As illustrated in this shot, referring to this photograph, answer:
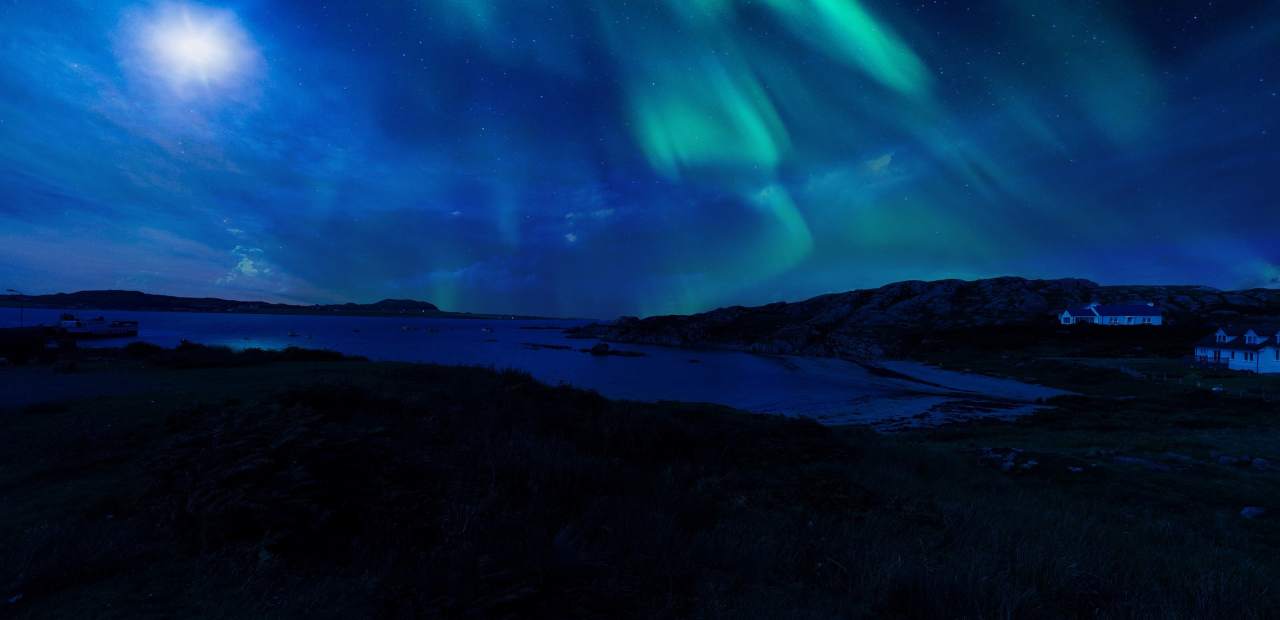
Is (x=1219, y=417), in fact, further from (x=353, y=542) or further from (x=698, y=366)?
(x=698, y=366)

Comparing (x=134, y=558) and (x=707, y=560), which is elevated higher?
(x=134, y=558)

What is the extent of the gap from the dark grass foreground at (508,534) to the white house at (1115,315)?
428ft

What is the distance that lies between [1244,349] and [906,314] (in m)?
83.6

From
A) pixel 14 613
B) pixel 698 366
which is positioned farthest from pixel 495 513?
pixel 698 366

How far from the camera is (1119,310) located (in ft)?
346

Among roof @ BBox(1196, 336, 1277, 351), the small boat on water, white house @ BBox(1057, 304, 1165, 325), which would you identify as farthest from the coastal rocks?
white house @ BBox(1057, 304, 1165, 325)

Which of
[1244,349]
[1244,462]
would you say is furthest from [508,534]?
[1244,349]

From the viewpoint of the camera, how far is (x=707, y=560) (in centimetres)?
549

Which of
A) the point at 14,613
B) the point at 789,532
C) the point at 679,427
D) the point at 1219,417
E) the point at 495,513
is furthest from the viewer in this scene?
the point at 1219,417

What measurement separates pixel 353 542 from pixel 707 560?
12.8 ft

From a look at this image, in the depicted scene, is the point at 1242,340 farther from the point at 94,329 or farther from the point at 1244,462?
the point at 94,329

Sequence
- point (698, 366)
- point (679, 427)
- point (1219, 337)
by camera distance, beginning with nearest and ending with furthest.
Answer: point (679, 427) → point (1219, 337) → point (698, 366)

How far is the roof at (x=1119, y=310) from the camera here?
337 feet

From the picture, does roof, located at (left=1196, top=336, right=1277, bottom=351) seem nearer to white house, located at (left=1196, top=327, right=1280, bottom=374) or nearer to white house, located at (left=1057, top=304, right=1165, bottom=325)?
white house, located at (left=1196, top=327, right=1280, bottom=374)
